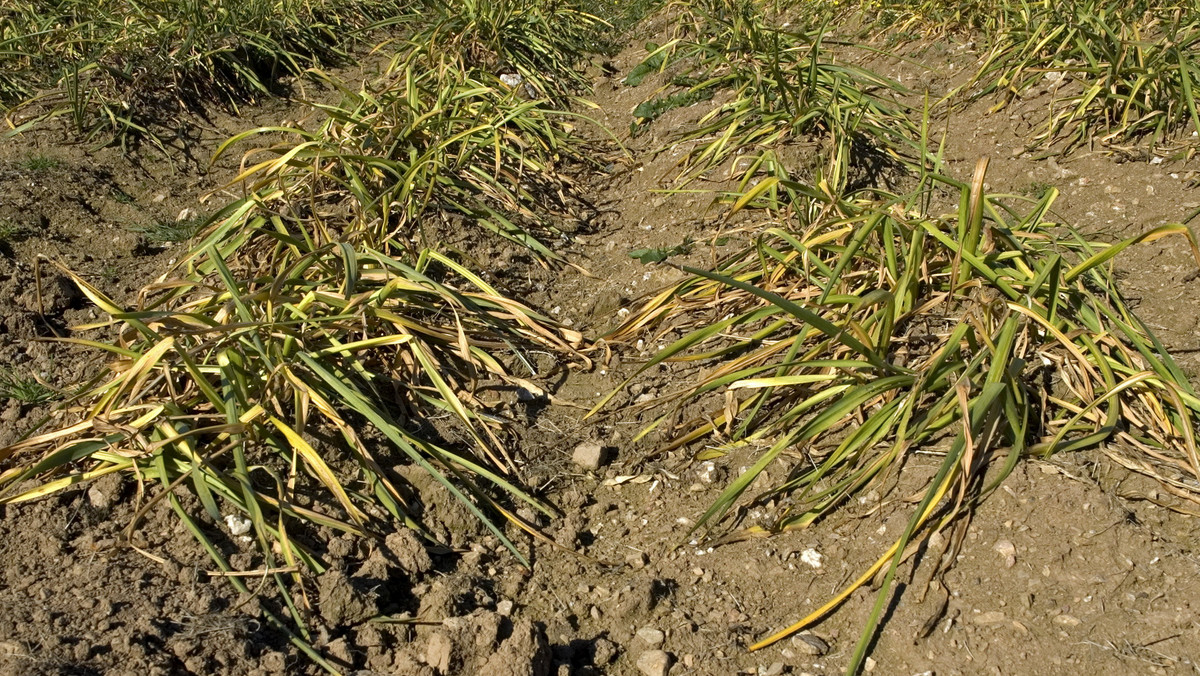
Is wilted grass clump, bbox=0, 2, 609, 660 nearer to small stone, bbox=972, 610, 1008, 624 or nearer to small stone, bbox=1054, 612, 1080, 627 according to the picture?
small stone, bbox=972, 610, 1008, 624

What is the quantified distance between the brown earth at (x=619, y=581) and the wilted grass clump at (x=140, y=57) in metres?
1.42

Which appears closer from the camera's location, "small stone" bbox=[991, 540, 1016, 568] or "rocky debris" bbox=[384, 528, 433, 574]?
"small stone" bbox=[991, 540, 1016, 568]

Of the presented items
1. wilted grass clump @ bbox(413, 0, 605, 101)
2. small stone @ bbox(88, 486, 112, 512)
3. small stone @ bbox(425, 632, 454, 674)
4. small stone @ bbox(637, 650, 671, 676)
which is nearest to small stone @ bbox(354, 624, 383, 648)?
small stone @ bbox(425, 632, 454, 674)

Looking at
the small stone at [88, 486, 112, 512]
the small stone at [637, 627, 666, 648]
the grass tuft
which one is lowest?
the small stone at [637, 627, 666, 648]

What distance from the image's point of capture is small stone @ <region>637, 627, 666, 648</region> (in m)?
2.57

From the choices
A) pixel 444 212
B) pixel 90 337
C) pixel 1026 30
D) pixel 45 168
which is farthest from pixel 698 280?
pixel 45 168

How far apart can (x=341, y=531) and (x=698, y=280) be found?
5.38 ft

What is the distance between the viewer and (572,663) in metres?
2.54

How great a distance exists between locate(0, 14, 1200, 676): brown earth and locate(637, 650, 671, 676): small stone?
44 mm

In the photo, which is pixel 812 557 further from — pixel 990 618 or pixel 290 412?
pixel 290 412

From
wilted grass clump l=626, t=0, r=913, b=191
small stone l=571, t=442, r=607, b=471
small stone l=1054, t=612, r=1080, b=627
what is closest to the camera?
small stone l=1054, t=612, r=1080, b=627

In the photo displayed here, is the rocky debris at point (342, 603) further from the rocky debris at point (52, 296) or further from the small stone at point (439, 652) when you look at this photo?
the rocky debris at point (52, 296)

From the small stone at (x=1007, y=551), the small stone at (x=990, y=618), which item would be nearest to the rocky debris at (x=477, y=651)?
the small stone at (x=990, y=618)

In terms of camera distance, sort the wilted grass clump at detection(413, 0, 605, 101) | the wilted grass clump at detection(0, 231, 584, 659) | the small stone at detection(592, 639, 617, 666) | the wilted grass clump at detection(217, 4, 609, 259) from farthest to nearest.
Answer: the wilted grass clump at detection(413, 0, 605, 101) → the wilted grass clump at detection(217, 4, 609, 259) → the wilted grass clump at detection(0, 231, 584, 659) → the small stone at detection(592, 639, 617, 666)
